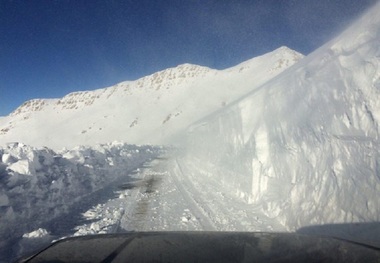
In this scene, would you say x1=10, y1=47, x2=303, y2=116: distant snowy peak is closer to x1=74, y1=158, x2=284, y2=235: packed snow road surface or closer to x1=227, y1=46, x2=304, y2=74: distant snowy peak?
x1=227, y1=46, x2=304, y2=74: distant snowy peak

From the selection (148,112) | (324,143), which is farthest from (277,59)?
(324,143)

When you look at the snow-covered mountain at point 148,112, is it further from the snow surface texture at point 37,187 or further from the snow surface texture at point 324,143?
the snow surface texture at point 324,143

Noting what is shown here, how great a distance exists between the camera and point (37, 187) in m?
8.12

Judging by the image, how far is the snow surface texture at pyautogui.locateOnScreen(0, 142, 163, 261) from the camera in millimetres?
6305

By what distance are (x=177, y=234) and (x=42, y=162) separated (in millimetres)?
8387

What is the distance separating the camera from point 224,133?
45.7ft

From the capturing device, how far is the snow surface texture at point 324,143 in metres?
4.92

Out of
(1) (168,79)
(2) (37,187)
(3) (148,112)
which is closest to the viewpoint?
(2) (37,187)

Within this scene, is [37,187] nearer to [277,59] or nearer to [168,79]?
[277,59]

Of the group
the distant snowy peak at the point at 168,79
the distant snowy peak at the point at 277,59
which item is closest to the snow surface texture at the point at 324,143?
the distant snowy peak at the point at 168,79

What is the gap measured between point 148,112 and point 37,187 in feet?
256

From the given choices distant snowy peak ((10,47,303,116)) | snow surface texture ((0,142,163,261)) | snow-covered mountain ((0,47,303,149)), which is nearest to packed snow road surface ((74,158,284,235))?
snow surface texture ((0,142,163,261))

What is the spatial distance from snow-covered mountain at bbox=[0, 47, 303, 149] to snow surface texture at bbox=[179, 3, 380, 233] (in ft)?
160

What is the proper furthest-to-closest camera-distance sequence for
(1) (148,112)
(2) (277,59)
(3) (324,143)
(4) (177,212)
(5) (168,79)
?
(5) (168,79)
(2) (277,59)
(1) (148,112)
(4) (177,212)
(3) (324,143)
